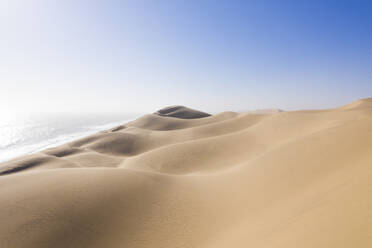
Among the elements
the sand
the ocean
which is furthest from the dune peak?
the sand

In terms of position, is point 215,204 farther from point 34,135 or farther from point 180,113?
point 34,135

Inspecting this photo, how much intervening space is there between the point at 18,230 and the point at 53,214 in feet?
3.05

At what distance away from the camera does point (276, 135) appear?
20031 millimetres

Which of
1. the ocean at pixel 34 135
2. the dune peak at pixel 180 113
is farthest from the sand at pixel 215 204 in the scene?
the dune peak at pixel 180 113

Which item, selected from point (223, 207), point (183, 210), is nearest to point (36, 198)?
point (183, 210)

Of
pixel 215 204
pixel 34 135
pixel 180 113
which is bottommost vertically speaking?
pixel 215 204

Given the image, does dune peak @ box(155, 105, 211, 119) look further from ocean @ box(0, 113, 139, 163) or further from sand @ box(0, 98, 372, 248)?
sand @ box(0, 98, 372, 248)

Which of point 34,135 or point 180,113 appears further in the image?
point 180,113

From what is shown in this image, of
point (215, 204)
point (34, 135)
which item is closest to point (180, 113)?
point (34, 135)

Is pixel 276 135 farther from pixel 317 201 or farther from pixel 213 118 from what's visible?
pixel 213 118

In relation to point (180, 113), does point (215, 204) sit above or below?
below

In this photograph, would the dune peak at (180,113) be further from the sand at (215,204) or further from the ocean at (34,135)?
the sand at (215,204)

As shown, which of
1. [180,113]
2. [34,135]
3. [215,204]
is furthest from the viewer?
[180,113]

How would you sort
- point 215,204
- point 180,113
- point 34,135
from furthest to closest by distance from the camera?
point 180,113
point 34,135
point 215,204
